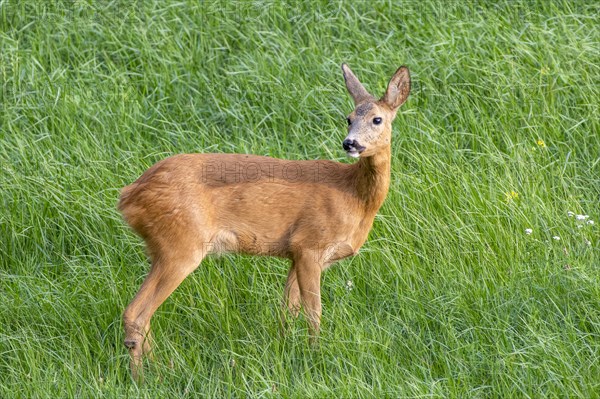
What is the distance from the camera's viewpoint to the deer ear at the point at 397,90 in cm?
534

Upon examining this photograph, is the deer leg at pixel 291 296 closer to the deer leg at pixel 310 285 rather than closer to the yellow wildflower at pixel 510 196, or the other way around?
the deer leg at pixel 310 285

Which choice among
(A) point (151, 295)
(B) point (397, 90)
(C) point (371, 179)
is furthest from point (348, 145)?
(A) point (151, 295)

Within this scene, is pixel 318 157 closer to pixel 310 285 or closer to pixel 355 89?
pixel 355 89

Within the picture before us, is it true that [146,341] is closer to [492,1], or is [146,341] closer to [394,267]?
[394,267]

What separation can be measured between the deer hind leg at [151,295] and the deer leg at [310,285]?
525mm

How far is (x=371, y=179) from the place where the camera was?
5.37 metres

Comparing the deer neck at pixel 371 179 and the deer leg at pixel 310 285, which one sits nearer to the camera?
the deer leg at pixel 310 285

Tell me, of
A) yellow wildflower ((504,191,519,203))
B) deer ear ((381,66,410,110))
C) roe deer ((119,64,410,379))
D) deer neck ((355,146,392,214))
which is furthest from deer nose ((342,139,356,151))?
yellow wildflower ((504,191,519,203))

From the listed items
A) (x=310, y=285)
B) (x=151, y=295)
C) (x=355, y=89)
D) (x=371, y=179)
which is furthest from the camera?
(x=355, y=89)

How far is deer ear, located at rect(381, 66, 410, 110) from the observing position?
534cm

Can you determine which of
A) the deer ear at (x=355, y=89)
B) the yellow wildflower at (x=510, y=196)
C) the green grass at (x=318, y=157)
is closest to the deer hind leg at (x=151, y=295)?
the green grass at (x=318, y=157)

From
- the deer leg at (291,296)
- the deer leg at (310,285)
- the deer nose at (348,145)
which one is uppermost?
the deer nose at (348,145)

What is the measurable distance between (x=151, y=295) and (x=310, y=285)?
0.74 m

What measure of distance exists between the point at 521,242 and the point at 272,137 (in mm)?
1746
